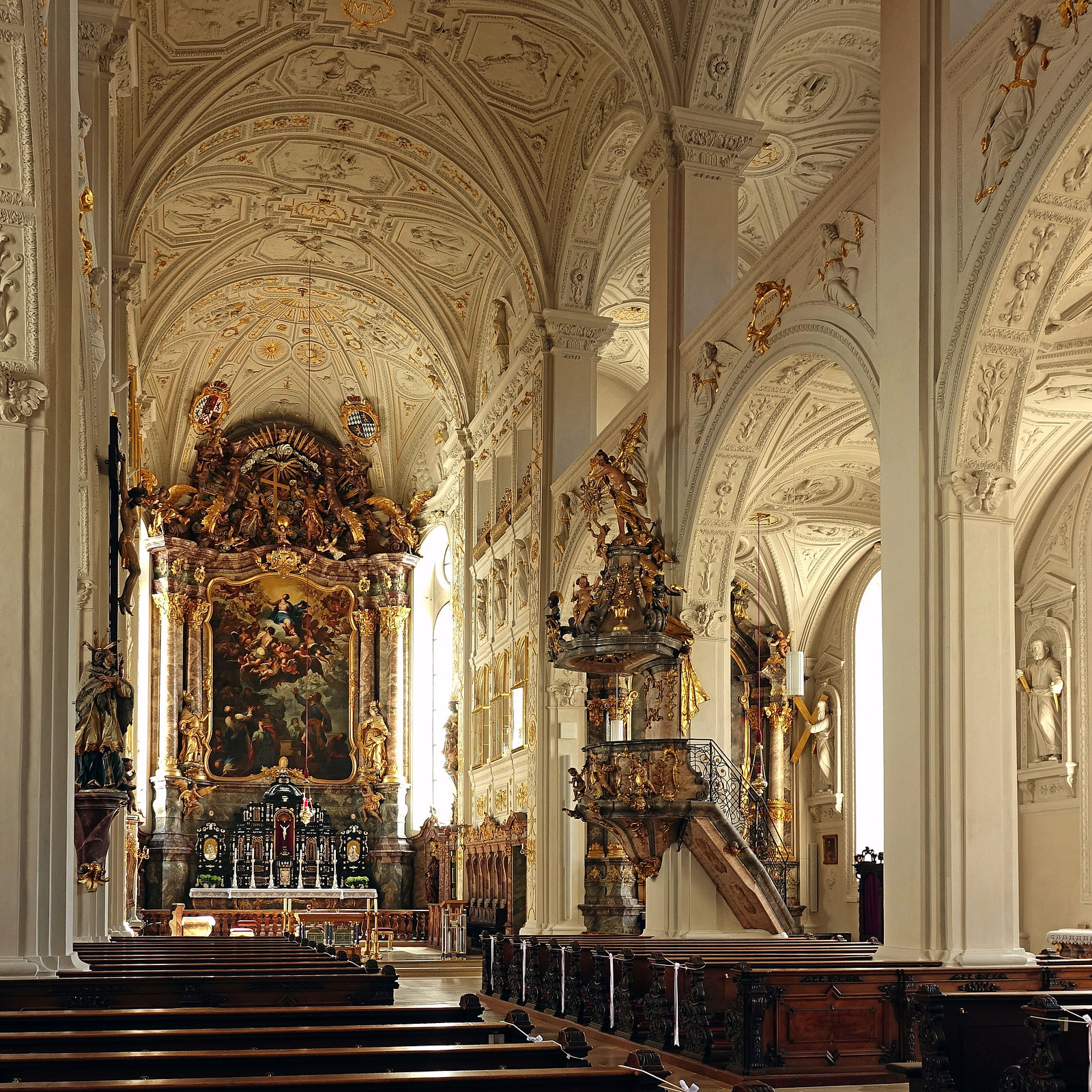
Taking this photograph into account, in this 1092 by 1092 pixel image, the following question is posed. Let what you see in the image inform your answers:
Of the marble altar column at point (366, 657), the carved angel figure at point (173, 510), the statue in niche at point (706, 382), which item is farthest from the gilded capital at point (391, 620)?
the statue in niche at point (706, 382)

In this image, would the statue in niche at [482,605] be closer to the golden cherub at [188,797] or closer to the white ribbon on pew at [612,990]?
the golden cherub at [188,797]

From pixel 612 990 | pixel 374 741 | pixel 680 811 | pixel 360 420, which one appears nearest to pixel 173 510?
pixel 360 420

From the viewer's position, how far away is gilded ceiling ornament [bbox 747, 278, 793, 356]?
12891 mm

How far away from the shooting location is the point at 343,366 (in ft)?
96.7

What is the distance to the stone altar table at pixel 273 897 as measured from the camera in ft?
84.7

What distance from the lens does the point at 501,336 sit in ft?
77.2

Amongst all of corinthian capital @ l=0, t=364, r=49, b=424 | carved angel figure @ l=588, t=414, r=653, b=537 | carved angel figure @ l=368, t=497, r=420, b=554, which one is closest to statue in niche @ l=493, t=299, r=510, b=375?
carved angel figure @ l=588, t=414, r=653, b=537

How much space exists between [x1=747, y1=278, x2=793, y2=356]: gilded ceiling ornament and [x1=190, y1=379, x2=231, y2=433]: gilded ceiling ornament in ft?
57.4

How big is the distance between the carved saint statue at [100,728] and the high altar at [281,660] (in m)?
16.9

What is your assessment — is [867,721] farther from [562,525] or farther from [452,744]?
[452,744]

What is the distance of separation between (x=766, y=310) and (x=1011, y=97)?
411 cm

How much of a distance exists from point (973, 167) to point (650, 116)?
22.6ft

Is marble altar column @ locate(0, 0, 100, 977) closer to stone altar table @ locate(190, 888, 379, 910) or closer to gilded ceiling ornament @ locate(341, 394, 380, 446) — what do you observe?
stone altar table @ locate(190, 888, 379, 910)

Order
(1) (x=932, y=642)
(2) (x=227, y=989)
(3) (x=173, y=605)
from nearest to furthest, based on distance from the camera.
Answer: (2) (x=227, y=989) < (1) (x=932, y=642) < (3) (x=173, y=605)
